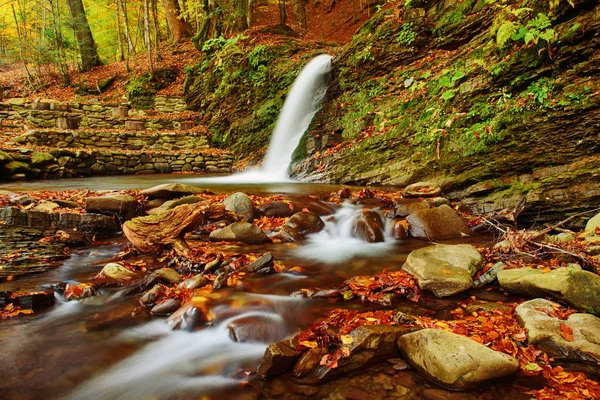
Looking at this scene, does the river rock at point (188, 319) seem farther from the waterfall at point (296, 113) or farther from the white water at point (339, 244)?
the waterfall at point (296, 113)

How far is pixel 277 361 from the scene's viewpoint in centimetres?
223

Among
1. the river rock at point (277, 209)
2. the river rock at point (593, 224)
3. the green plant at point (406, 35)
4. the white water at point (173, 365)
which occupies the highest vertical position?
the green plant at point (406, 35)

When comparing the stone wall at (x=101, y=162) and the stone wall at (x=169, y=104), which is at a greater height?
the stone wall at (x=169, y=104)

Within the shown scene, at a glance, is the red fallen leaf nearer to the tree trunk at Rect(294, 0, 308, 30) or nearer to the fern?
the fern

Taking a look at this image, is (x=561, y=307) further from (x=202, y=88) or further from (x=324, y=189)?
(x=202, y=88)

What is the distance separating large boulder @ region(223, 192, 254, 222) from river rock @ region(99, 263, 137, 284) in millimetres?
2373

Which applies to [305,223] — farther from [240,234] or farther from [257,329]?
[257,329]

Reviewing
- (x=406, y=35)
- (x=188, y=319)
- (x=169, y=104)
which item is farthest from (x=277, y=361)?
(x=169, y=104)

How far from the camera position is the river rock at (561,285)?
2.70 meters

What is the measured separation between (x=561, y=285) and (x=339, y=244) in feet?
9.86

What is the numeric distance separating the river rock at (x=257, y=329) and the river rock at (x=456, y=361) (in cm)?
112

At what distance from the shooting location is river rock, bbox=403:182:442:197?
21.9 ft

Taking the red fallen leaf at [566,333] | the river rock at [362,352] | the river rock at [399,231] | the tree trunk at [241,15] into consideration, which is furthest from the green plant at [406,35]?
the tree trunk at [241,15]

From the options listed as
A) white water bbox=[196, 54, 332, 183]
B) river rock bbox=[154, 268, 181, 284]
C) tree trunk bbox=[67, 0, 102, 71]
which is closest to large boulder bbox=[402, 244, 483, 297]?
river rock bbox=[154, 268, 181, 284]
